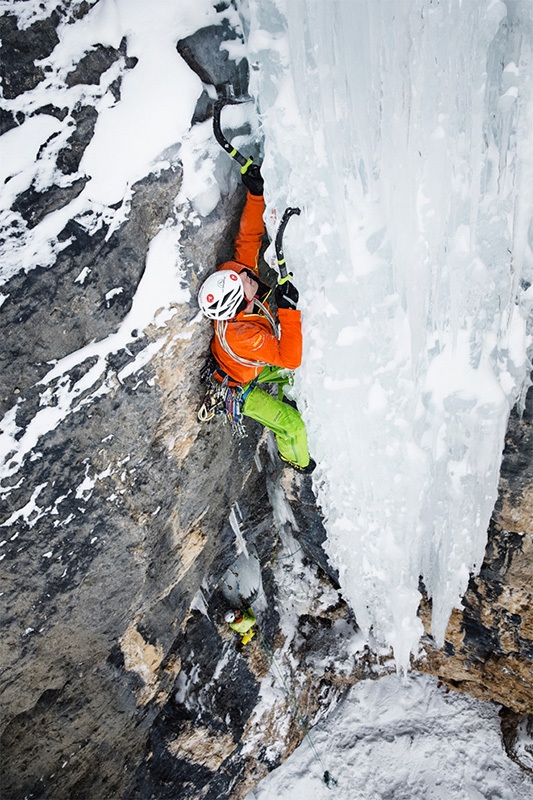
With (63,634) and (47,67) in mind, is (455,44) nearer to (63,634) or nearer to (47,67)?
(47,67)

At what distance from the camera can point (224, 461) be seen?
14.5 feet

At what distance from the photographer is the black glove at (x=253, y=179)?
2.99 m

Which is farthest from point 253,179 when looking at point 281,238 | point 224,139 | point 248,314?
point 248,314

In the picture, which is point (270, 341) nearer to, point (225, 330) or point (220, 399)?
point (225, 330)

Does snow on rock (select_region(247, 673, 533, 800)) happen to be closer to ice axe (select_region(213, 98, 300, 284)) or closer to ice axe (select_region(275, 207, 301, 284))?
ice axe (select_region(275, 207, 301, 284))

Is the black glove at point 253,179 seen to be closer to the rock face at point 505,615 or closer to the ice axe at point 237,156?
the ice axe at point 237,156

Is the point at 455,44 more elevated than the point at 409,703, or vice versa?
the point at 455,44

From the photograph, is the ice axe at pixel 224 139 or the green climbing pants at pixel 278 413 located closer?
the ice axe at pixel 224 139

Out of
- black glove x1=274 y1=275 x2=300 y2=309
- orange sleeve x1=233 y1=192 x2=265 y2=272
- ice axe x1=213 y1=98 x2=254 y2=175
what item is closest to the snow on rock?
black glove x1=274 y1=275 x2=300 y2=309

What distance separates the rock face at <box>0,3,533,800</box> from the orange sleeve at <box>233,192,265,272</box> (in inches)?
3.7

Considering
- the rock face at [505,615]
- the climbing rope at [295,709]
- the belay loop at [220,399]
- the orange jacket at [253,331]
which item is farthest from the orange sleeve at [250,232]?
the climbing rope at [295,709]

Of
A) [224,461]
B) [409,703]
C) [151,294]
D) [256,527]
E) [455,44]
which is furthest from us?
[409,703]

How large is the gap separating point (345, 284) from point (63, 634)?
2950mm

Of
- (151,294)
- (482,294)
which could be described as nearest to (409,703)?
(482,294)
